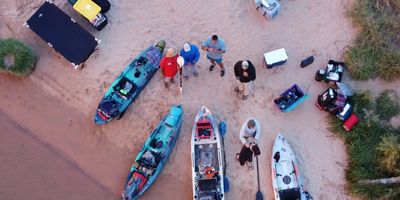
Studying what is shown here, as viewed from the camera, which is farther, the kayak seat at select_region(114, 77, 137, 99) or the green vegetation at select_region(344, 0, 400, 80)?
the green vegetation at select_region(344, 0, 400, 80)

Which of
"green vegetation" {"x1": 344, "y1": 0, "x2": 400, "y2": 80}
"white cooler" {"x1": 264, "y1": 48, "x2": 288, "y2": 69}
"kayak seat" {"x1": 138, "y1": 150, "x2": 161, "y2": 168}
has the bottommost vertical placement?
"kayak seat" {"x1": 138, "y1": 150, "x2": 161, "y2": 168}

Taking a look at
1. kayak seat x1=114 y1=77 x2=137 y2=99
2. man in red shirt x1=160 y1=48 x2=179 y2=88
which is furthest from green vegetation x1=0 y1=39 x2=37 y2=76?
man in red shirt x1=160 y1=48 x2=179 y2=88

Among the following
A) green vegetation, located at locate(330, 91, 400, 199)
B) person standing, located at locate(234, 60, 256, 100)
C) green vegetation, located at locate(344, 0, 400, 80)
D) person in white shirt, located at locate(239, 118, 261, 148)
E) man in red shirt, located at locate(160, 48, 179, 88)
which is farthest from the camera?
green vegetation, located at locate(344, 0, 400, 80)

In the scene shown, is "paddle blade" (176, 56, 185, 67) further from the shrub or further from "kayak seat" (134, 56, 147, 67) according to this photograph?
the shrub

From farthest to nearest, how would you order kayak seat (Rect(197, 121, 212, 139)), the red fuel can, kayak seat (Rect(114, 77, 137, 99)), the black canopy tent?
1. the black canopy tent
2. kayak seat (Rect(114, 77, 137, 99))
3. the red fuel can
4. kayak seat (Rect(197, 121, 212, 139))

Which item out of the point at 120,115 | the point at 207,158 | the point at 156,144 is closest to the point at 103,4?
the point at 120,115

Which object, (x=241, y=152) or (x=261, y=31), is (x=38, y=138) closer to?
(x=241, y=152)

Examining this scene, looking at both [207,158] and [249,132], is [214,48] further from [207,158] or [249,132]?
[207,158]
